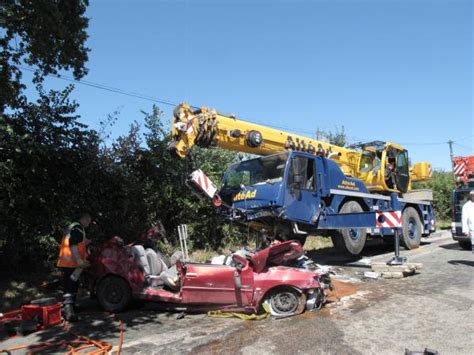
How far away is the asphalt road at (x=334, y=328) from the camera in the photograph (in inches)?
203

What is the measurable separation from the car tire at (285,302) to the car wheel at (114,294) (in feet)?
7.36

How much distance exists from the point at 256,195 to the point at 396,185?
20.3 feet

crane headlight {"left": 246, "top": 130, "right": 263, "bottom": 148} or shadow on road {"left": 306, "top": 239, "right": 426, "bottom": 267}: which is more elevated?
crane headlight {"left": 246, "top": 130, "right": 263, "bottom": 148}

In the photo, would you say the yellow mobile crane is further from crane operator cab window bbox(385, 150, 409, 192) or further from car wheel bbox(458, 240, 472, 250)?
car wheel bbox(458, 240, 472, 250)

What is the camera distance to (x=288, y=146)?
1045 cm

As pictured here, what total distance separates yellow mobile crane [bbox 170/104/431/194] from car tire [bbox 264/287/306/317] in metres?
3.15

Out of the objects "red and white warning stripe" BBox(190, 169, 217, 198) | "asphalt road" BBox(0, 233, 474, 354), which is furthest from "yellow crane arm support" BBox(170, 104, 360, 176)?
"asphalt road" BBox(0, 233, 474, 354)

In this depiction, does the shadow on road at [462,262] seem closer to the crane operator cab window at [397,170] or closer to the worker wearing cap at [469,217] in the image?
the worker wearing cap at [469,217]

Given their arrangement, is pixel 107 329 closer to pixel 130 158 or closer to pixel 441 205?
pixel 130 158

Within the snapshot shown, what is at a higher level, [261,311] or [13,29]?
[13,29]

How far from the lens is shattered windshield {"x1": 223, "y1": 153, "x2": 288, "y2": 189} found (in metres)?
9.56

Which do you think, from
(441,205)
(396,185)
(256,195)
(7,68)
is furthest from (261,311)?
(441,205)

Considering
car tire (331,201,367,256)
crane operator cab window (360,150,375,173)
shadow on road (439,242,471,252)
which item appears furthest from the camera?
shadow on road (439,242,471,252)

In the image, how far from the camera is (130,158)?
11.7 meters
